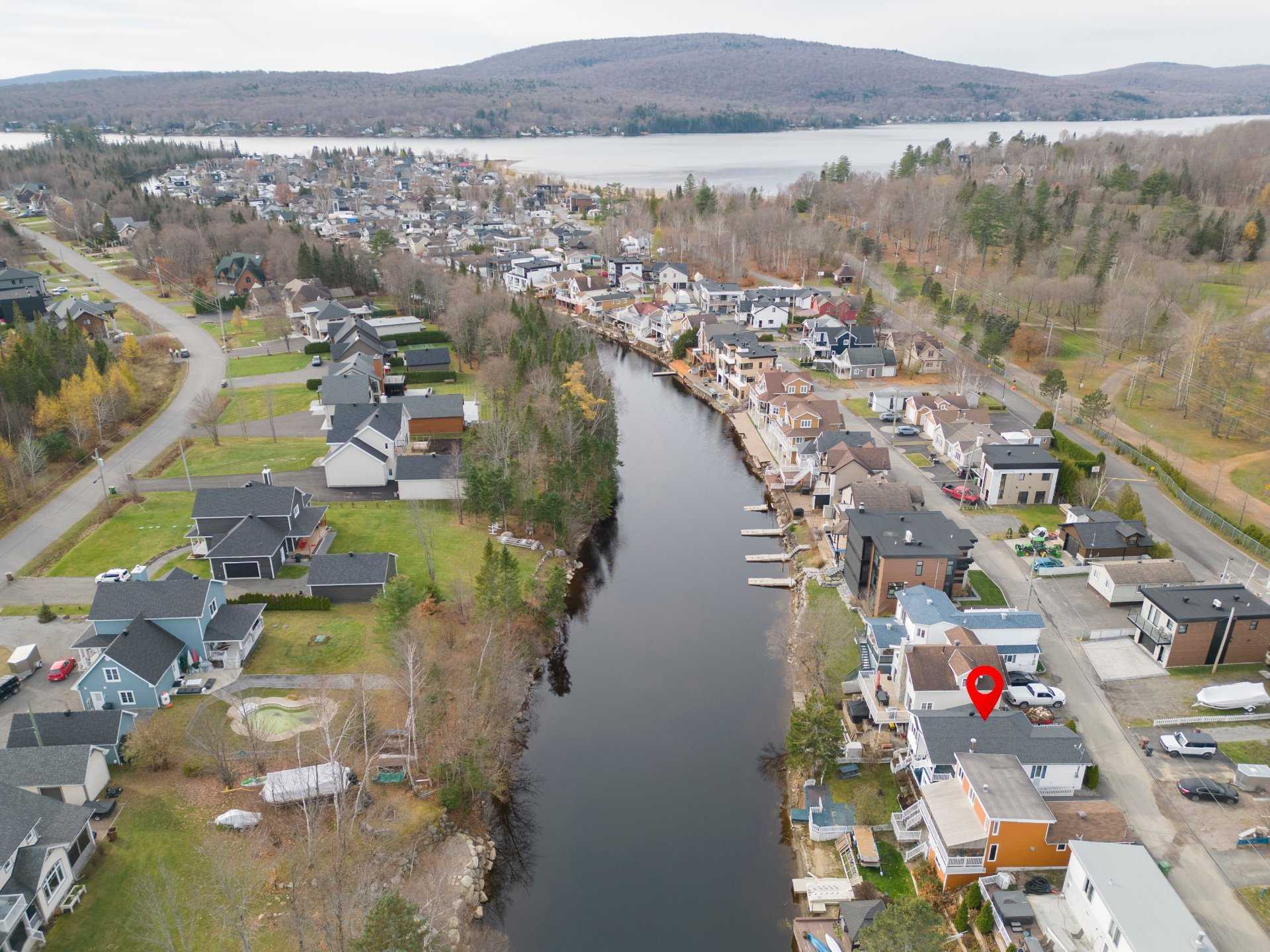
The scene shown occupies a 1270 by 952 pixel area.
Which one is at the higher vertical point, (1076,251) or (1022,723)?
(1076,251)

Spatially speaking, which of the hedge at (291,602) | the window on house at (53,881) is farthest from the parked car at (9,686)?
the window on house at (53,881)

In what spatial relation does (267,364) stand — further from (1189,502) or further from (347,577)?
(1189,502)

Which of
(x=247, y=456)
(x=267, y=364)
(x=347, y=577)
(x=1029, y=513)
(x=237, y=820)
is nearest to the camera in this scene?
(x=237, y=820)

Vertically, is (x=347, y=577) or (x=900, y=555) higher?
(x=900, y=555)

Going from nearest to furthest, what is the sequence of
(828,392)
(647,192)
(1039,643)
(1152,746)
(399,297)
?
(1152,746), (1039,643), (828,392), (399,297), (647,192)

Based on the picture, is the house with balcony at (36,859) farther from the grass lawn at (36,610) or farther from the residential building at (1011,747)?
the residential building at (1011,747)

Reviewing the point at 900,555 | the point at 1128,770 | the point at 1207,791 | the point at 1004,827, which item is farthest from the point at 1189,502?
the point at 1004,827

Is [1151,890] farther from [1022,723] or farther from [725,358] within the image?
[725,358]

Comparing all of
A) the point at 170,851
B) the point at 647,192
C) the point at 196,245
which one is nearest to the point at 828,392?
the point at 170,851
